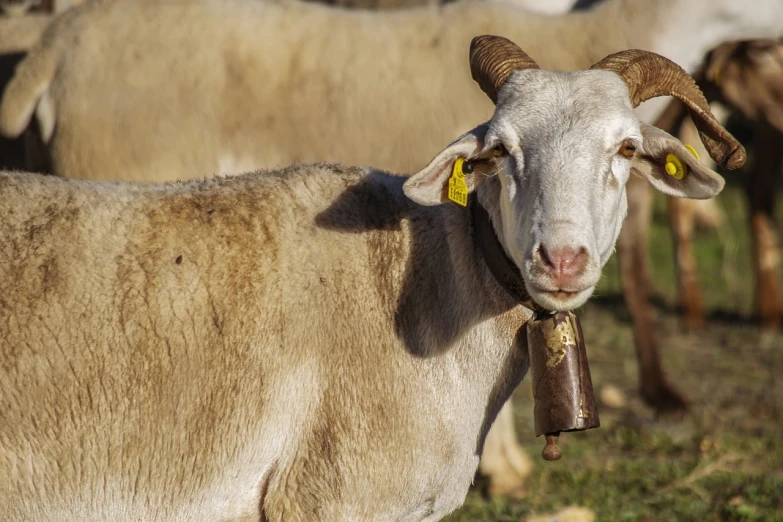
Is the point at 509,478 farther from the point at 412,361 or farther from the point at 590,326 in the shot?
the point at 590,326

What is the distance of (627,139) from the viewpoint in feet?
10.7

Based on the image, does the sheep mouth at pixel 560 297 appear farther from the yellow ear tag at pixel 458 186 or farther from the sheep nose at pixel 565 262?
the yellow ear tag at pixel 458 186

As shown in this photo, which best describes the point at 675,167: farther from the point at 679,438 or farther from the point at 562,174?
the point at 679,438

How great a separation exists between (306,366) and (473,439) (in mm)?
605

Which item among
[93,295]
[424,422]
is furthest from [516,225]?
[93,295]

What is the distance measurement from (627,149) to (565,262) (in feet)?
1.84

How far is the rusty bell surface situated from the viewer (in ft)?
10.8

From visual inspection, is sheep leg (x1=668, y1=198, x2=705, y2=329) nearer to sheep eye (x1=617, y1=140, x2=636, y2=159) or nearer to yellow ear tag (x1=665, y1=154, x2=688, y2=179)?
yellow ear tag (x1=665, y1=154, x2=688, y2=179)

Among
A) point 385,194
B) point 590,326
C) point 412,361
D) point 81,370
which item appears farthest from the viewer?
point 590,326

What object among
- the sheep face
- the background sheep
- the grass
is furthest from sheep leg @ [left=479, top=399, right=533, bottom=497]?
the sheep face

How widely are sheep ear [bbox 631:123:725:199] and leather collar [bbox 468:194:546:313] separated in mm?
549

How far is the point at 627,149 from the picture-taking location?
3.30 metres

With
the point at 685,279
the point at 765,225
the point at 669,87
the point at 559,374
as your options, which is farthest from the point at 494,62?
the point at 765,225

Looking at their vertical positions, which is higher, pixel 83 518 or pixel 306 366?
pixel 306 366
